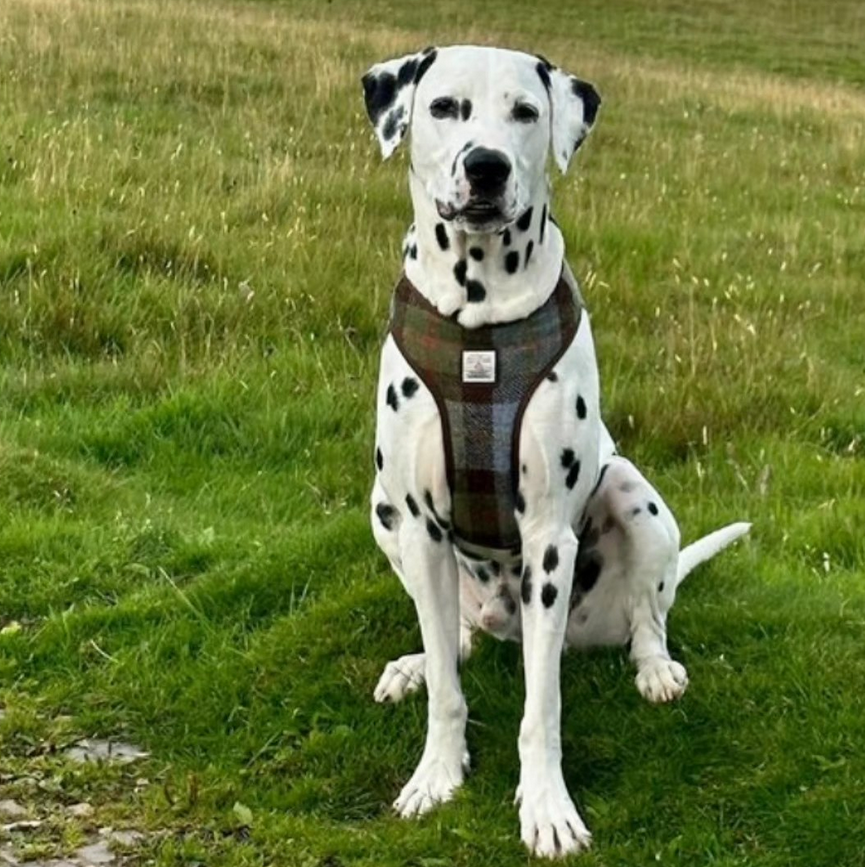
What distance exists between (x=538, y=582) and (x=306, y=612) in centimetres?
122

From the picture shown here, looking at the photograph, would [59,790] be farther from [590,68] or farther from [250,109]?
[590,68]

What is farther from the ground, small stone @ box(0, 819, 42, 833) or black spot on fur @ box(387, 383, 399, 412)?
black spot on fur @ box(387, 383, 399, 412)

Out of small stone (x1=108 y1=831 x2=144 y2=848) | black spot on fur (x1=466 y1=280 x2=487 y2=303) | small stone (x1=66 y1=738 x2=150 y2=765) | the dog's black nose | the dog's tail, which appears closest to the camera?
the dog's black nose

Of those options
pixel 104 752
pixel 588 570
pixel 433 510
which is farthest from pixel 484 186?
pixel 104 752

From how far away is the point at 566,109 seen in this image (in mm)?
4055

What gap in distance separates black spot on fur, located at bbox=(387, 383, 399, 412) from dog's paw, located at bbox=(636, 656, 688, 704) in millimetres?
1154

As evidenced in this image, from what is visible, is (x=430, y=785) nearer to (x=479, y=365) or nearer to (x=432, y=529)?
(x=432, y=529)

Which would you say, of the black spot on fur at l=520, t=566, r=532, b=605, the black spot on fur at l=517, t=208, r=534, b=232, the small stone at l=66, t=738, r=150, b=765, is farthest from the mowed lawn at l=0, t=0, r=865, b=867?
the black spot on fur at l=517, t=208, r=534, b=232

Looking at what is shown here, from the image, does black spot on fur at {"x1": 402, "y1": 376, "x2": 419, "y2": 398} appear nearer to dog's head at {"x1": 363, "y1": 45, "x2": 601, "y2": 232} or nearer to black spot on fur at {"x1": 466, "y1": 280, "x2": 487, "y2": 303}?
black spot on fur at {"x1": 466, "y1": 280, "x2": 487, "y2": 303}

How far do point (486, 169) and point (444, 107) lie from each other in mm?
265

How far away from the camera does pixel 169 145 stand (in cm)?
1051

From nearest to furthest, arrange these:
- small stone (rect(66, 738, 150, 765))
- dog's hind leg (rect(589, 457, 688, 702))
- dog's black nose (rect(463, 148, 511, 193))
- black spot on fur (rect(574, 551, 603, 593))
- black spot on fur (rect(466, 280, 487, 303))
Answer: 1. dog's black nose (rect(463, 148, 511, 193))
2. black spot on fur (rect(466, 280, 487, 303))
3. small stone (rect(66, 738, 150, 765))
4. dog's hind leg (rect(589, 457, 688, 702))
5. black spot on fur (rect(574, 551, 603, 593))

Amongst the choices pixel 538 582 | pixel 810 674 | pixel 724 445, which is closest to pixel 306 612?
pixel 538 582

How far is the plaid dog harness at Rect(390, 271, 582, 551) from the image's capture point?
397 centimetres
